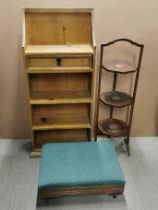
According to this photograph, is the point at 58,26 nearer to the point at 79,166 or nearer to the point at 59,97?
the point at 59,97

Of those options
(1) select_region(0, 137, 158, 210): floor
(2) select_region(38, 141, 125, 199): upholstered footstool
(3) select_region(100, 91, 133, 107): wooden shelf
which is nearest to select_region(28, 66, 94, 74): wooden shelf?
(3) select_region(100, 91, 133, 107): wooden shelf

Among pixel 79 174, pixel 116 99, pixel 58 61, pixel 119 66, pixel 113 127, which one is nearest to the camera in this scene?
pixel 79 174

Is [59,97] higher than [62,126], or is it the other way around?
[59,97]

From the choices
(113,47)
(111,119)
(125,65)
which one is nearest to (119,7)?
(113,47)

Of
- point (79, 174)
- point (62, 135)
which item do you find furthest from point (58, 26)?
point (79, 174)

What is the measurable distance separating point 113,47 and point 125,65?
0.21 metres

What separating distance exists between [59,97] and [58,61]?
36 cm

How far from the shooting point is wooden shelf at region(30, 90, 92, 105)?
1934mm

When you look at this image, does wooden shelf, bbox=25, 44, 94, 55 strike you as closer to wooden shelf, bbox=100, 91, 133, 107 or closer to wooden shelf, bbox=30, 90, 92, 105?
wooden shelf, bbox=30, 90, 92, 105

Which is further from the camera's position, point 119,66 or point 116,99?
point 116,99

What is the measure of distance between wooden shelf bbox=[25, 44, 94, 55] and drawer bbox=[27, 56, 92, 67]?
0.17 ft

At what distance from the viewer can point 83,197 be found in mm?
1793

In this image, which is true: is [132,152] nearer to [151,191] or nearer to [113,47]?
[151,191]

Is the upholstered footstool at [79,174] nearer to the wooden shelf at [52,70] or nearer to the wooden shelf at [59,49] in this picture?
the wooden shelf at [52,70]
